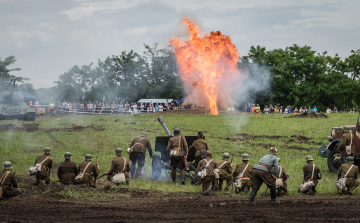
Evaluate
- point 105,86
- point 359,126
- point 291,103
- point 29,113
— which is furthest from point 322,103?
point 359,126

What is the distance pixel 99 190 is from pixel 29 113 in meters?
25.2

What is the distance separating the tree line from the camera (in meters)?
54.4

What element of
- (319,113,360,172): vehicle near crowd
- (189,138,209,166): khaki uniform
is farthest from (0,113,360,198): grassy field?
(189,138,209,166): khaki uniform

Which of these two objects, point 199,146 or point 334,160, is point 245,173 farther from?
point 334,160

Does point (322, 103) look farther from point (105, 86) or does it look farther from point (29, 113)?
point (29, 113)

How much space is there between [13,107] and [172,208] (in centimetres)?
2810

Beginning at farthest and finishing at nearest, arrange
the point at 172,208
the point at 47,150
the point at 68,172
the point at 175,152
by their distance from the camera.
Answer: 1. the point at 175,152
2. the point at 47,150
3. the point at 68,172
4. the point at 172,208

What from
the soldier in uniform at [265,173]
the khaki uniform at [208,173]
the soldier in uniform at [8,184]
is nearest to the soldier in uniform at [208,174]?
the khaki uniform at [208,173]

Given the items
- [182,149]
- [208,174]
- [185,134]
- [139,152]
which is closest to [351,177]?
[208,174]

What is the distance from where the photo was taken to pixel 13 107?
35000 mm

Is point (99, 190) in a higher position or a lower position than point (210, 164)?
lower

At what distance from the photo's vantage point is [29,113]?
118 feet

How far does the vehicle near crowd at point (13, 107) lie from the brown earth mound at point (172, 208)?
76.9 feet

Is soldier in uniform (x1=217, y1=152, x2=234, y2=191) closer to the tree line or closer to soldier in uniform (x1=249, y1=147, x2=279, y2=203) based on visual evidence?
soldier in uniform (x1=249, y1=147, x2=279, y2=203)
